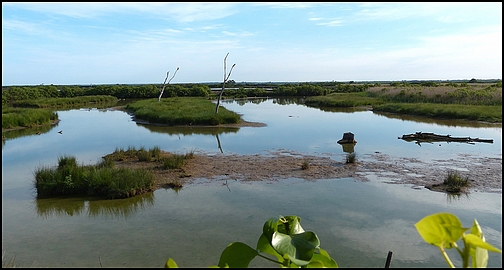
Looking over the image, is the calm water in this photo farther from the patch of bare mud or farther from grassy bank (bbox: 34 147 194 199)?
the patch of bare mud

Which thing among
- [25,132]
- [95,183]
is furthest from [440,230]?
[25,132]

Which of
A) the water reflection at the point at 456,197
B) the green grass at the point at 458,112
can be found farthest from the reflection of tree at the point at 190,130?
the green grass at the point at 458,112

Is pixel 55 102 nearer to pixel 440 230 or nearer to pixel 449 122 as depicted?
pixel 449 122

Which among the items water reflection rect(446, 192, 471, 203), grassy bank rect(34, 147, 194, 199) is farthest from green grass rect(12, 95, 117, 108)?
water reflection rect(446, 192, 471, 203)

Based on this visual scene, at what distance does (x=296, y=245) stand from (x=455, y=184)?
792 cm

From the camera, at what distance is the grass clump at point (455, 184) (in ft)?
24.9

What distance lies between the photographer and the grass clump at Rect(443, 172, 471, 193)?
298 inches

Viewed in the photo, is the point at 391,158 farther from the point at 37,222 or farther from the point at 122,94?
the point at 122,94

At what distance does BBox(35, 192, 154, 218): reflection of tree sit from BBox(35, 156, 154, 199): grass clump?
0.70 feet

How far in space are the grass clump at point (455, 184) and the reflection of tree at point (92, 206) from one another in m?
5.57

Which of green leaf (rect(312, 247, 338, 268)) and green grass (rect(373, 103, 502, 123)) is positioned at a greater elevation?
green leaf (rect(312, 247, 338, 268))

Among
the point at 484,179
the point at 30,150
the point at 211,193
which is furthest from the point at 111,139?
the point at 484,179

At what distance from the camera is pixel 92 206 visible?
709 cm

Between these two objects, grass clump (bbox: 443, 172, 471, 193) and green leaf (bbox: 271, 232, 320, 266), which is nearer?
green leaf (bbox: 271, 232, 320, 266)
